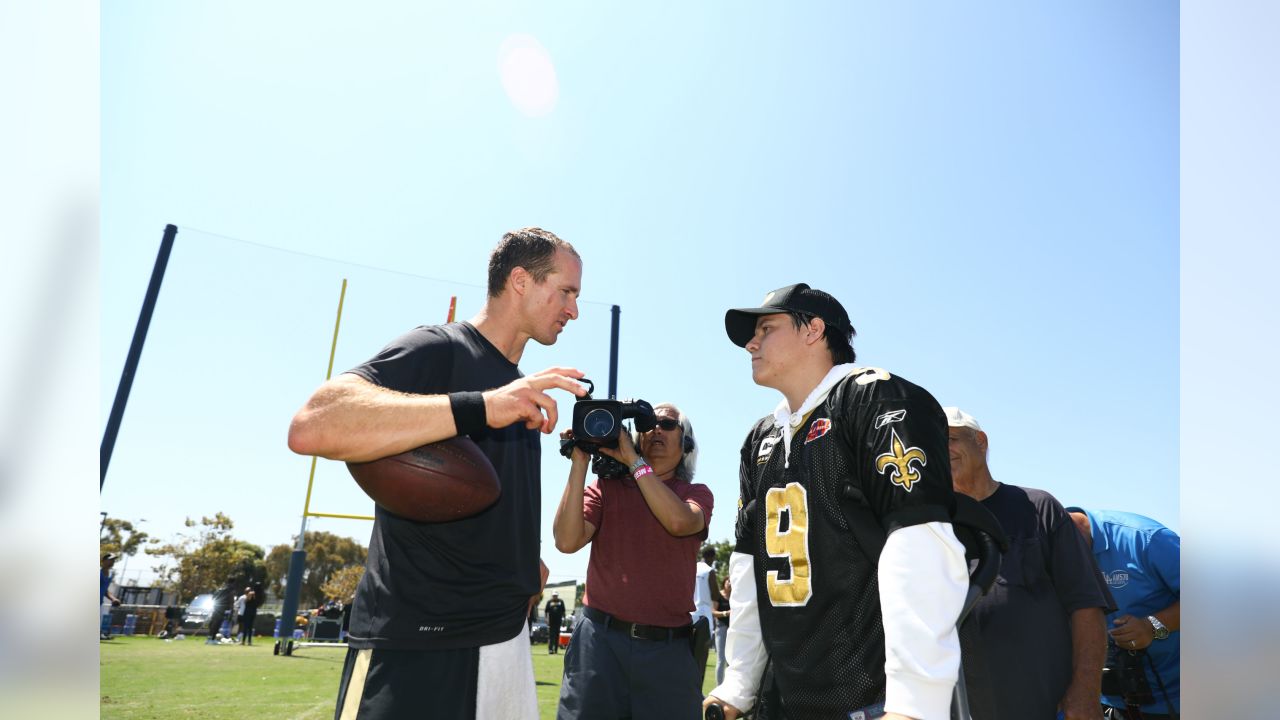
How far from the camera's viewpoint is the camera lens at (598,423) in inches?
106

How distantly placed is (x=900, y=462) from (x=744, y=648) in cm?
91

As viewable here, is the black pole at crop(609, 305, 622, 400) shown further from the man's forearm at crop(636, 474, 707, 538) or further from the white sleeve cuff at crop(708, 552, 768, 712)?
the white sleeve cuff at crop(708, 552, 768, 712)

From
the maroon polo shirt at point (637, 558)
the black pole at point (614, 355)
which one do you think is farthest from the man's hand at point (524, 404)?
the black pole at point (614, 355)

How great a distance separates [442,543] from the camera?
203cm

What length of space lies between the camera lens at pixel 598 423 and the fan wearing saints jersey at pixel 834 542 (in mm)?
535

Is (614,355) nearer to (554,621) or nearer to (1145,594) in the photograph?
(1145,594)

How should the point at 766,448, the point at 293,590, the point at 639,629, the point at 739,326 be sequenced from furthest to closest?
the point at 293,590 < the point at 639,629 < the point at 739,326 < the point at 766,448

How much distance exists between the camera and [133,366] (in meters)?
9.67

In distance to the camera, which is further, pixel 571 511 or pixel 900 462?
pixel 571 511

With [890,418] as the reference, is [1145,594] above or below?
below

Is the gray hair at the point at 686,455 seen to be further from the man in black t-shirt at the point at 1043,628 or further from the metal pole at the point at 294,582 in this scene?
the metal pole at the point at 294,582

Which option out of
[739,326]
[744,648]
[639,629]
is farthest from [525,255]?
[639,629]

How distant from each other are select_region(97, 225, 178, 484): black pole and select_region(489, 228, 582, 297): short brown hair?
29.4ft

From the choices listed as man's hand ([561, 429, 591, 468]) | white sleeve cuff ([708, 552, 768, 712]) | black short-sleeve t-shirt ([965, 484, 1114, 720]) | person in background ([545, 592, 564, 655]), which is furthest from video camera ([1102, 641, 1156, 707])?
person in background ([545, 592, 564, 655])
